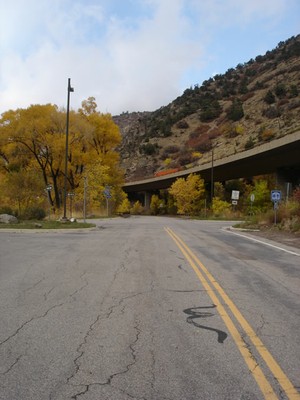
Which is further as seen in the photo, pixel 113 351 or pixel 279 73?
pixel 279 73

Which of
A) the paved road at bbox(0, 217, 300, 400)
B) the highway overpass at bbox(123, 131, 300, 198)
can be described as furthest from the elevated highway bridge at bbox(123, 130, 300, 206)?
the paved road at bbox(0, 217, 300, 400)

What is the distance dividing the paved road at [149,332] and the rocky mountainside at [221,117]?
67.3 metres

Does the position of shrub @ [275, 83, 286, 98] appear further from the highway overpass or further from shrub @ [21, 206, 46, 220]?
shrub @ [21, 206, 46, 220]

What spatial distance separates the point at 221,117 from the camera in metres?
119

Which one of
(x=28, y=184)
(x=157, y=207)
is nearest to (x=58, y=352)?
(x=28, y=184)

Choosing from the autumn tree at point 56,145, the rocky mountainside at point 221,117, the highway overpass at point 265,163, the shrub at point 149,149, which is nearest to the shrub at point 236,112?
the rocky mountainside at point 221,117

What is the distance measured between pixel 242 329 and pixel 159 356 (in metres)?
1.51

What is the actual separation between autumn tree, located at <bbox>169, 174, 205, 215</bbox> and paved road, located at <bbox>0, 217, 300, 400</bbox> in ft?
193

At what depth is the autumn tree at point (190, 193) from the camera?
70062 millimetres

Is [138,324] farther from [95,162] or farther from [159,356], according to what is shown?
[95,162]

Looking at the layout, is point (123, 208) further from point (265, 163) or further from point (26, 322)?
point (26, 322)

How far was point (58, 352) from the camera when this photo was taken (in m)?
4.97

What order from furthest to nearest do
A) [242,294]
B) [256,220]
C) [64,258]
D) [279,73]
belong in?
[279,73], [256,220], [64,258], [242,294]

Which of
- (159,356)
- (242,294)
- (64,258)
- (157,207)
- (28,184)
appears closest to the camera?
(159,356)
